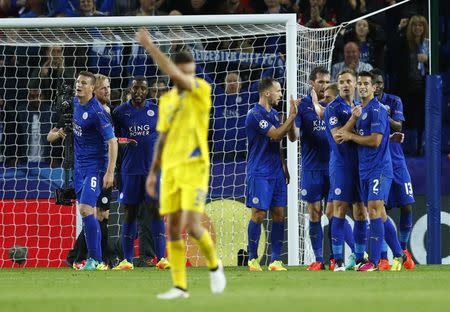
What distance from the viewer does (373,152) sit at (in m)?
12.5

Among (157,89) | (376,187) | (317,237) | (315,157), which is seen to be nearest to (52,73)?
(157,89)

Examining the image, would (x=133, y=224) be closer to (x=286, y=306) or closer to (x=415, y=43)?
(x=415, y=43)

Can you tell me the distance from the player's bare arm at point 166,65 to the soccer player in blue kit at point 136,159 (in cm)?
590

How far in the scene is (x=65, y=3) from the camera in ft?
60.2

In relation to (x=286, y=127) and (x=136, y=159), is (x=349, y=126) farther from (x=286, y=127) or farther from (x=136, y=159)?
(x=136, y=159)

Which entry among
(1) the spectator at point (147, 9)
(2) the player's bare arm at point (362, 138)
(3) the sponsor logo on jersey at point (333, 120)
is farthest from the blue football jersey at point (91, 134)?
(1) the spectator at point (147, 9)

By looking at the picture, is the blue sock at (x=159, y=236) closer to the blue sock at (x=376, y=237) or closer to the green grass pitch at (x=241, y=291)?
the green grass pitch at (x=241, y=291)

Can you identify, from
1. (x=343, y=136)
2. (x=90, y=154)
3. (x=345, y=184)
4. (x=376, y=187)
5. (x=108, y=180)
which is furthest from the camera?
(x=90, y=154)

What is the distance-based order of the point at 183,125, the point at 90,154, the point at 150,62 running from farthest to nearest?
the point at 150,62
the point at 90,154
the point at 183,125

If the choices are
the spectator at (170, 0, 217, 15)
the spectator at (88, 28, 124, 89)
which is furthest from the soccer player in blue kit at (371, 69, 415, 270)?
the spectator at (170, 0, 217, 15)

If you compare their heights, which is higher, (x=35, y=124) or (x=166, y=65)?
(x=35, y=124)

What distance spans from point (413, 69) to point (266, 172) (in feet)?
14.8

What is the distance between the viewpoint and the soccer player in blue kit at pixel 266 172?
13.5 meters

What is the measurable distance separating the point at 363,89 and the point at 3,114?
6091mm
